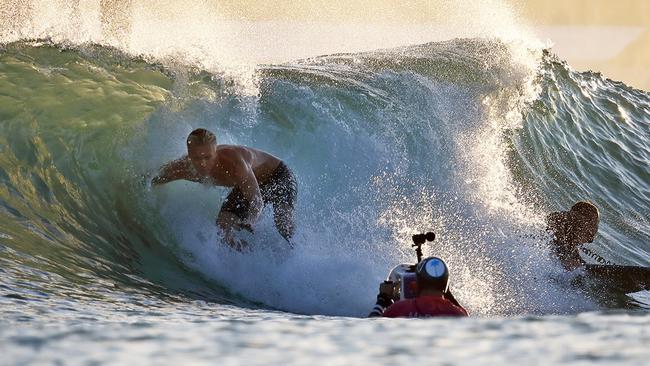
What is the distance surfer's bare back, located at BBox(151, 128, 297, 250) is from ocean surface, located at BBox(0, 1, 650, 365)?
→ 0.48 feet

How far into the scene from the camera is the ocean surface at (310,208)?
2.73 ft

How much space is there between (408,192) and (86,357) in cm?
814

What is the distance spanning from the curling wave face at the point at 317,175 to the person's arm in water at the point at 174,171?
0.21 m

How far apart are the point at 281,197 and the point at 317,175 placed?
2060 millimetres

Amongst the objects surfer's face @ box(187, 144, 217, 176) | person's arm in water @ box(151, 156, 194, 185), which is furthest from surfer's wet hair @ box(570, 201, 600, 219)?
person's arm in water @ box(151, 156, 194, 185)

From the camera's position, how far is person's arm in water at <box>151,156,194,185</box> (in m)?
6.38

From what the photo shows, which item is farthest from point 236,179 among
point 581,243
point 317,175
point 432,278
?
point 581,243

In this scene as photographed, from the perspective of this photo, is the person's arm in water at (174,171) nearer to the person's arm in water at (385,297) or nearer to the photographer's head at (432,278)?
the person's arm in water at (385,297)

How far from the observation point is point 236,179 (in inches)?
245

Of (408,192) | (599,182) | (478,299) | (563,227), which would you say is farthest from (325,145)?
(599,182)

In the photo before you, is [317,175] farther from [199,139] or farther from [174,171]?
[199,139]

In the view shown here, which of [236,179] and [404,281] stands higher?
[236,179]

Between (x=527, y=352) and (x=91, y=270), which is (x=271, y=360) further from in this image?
(x=91, y=270)

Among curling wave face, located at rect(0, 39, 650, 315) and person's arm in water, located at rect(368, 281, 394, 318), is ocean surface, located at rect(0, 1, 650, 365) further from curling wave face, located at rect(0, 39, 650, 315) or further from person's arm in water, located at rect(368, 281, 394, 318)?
person's arm in water, located at rect(368, 281, 394, 318)
